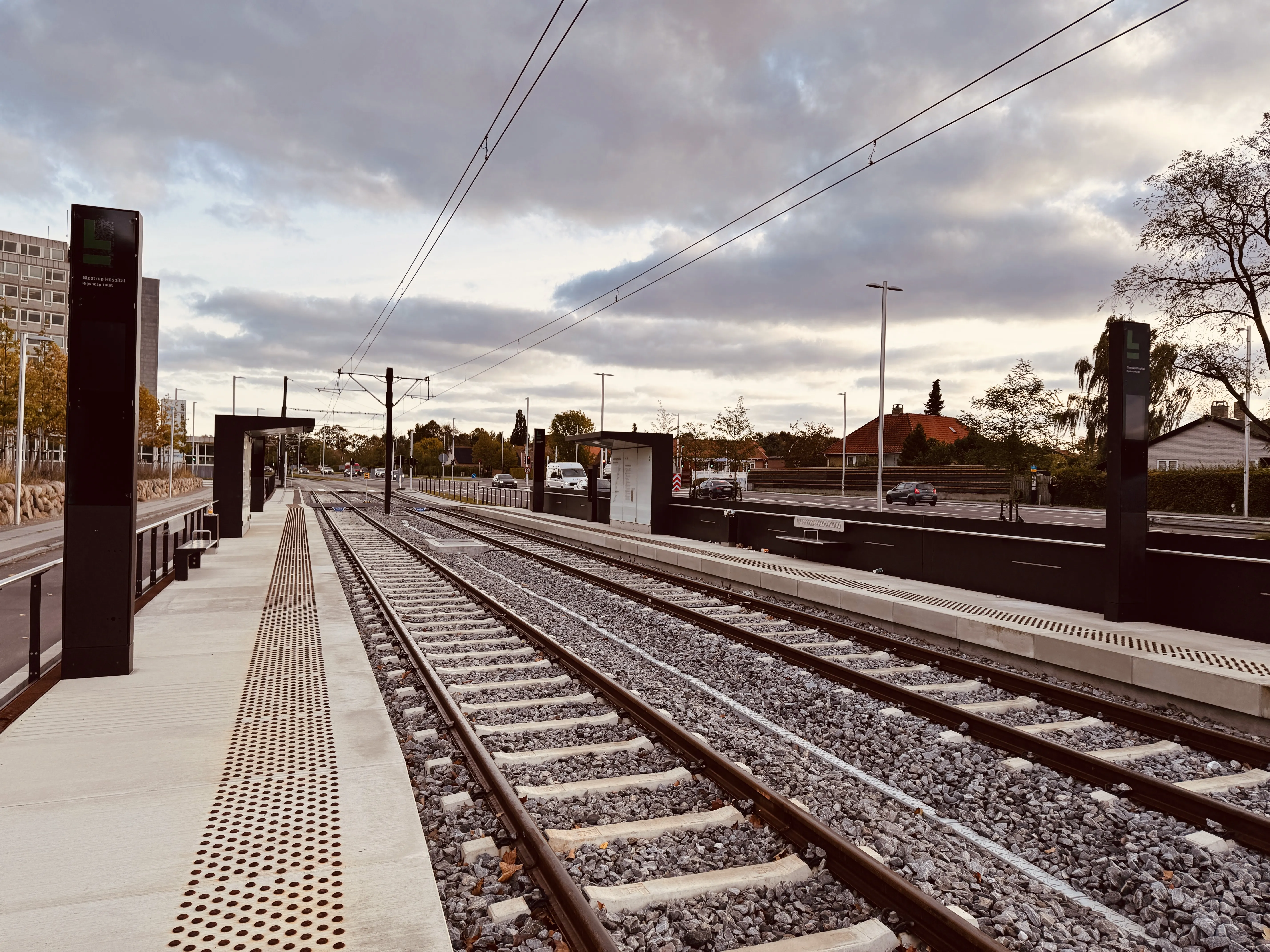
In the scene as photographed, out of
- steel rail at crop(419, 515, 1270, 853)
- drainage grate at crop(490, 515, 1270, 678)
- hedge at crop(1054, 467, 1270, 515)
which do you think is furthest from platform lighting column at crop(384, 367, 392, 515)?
hedge at crop(1054, 467, 1270, 515)

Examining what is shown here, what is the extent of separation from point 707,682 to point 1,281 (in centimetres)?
11839

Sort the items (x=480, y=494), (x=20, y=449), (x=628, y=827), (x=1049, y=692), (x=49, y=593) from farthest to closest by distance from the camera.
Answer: (x=480, y=494) → (x=20, y=449) → (x=49, y=593) → (x=1049, y=692) → (x=628, y=827)

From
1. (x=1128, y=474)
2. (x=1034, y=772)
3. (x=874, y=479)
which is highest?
(x=1128, y=474)

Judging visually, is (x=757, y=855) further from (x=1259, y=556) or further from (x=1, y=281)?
(x=1, y=281)

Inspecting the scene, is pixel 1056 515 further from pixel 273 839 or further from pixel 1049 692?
pixel 273 839

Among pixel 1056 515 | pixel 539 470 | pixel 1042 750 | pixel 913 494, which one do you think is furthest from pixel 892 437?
pixel 1042 750

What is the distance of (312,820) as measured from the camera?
158 inches

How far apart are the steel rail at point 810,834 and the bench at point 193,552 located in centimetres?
872

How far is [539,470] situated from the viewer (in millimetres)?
33656

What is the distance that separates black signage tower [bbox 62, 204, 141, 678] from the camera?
6.43 metres

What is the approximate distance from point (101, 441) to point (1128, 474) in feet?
33.7

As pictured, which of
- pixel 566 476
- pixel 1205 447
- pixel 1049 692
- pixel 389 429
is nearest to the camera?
pixel 1049 692

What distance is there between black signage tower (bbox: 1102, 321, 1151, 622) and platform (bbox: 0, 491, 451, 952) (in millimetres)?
7993

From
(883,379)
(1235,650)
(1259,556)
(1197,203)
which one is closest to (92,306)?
(1235,650)
